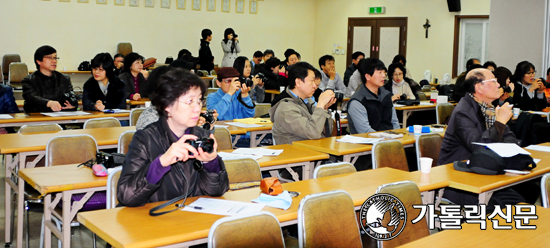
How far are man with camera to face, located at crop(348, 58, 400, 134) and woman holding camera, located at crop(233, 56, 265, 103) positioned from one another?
1118 millimetres

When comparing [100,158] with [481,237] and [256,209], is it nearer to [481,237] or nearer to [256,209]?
[256,209]

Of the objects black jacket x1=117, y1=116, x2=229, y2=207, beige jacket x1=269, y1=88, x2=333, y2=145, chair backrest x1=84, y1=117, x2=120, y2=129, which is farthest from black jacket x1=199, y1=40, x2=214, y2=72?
black jacket x1=117, y1=116, x2=229, y2=207

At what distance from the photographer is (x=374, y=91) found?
16.7 feet

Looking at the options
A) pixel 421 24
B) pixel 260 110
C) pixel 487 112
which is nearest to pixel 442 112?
pixel 260 110

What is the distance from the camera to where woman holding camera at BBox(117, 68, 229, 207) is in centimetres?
228

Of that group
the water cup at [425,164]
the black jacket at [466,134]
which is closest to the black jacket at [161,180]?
the water cup at [425,164]

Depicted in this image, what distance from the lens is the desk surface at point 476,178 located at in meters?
2.99

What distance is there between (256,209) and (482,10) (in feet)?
36.0

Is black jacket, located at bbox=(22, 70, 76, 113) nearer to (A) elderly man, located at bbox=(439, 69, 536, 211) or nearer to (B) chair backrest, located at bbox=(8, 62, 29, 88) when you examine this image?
(A) elderly man, located at bbox=(439, 69, 536, 211)

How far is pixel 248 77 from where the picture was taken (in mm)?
7094

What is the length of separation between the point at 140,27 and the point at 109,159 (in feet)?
31.5

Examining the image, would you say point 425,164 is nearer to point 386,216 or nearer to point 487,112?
point 386,216

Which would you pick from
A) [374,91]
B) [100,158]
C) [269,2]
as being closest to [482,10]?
[269,2]

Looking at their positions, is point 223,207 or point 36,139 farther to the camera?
point 36,139
